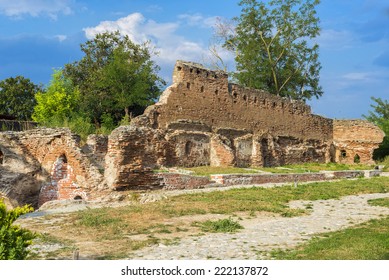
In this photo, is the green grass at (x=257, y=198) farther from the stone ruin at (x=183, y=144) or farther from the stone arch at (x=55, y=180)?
the stone arch at (x=55, y=180)

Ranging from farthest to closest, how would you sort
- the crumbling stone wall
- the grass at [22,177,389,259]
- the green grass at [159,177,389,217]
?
1. the crumbling stone wall
2. the green grass at [159,177,389,217]
3. the grass at [22,177,389,259]

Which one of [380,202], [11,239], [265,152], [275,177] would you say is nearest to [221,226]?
[11,239]

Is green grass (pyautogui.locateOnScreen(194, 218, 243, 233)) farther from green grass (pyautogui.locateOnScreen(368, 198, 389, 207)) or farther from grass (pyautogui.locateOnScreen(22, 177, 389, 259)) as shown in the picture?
green grass (pyautogui.locateOnScreen(368, 198, 389, 207))

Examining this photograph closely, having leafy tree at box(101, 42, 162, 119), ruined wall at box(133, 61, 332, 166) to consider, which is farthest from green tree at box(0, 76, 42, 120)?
ruined wall at box(133, 61, 332, 166)

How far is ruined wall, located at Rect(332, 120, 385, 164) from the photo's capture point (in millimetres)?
34188

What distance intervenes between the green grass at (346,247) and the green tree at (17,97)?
1617 inches

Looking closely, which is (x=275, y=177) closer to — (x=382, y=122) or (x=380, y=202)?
(x=380, y=202)

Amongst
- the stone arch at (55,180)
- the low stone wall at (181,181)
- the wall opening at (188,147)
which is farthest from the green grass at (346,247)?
the wall opening at (188,147)

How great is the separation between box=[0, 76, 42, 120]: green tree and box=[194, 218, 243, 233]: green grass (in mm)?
39195

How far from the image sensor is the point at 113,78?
33281 mm

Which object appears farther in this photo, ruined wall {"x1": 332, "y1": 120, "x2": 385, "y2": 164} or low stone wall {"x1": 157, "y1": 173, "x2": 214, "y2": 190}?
ruined wall {"x1": 332, "y1": 120, "x2": 385, "y2": 164}

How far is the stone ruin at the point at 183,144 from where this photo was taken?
15.1 metres

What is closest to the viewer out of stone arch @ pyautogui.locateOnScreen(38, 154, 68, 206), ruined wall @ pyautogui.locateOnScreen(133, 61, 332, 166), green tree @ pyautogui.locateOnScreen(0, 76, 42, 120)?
stone arch @ pyautogui.locateOnScreen(38, 154, 68, 206)

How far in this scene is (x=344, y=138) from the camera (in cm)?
3478
